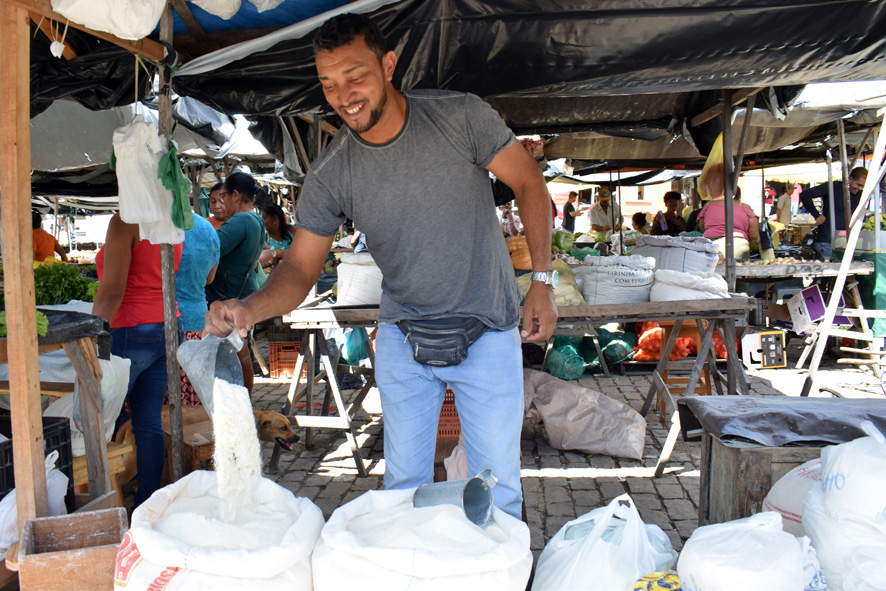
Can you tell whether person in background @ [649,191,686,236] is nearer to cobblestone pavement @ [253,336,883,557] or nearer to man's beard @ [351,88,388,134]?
cobblestone pavement @ [253,336,883,557]

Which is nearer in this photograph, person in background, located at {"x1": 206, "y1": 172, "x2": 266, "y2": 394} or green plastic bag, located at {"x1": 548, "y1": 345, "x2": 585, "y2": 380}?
person in background, located at {"x1": 206, "y1": 172, "x2": 266, "y2": 394}

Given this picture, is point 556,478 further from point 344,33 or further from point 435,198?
point 344,33

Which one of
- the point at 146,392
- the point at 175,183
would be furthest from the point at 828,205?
the point at 146,392

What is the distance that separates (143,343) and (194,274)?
0.83m

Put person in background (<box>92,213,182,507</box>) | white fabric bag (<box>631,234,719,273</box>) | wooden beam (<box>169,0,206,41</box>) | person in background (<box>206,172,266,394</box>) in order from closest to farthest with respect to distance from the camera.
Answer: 1. wooden beam (<box>169,0,206,41</box>)
2. person in background (<box>92,213,182,507</box>)
3. white fabric bag (<box>631,234,719,273</box>)
4. person in background (<box>206,172,266,394</box>)

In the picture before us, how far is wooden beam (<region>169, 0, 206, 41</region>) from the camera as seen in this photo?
273 centimetres

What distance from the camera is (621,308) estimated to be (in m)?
4.18

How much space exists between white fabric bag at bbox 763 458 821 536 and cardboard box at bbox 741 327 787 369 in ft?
16.4

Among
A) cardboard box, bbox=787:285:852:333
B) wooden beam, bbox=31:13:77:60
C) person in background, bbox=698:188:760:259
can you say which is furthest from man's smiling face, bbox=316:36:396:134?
cardboard box, bbox=787:285:852:333

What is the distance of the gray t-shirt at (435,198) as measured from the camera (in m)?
2.14

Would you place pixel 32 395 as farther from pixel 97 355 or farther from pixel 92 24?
pixel 92 24

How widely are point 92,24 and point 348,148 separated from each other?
3.34ft

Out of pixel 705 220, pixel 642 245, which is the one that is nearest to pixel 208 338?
pixel 642 245

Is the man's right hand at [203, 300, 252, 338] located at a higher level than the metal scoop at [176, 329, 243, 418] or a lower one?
higher
